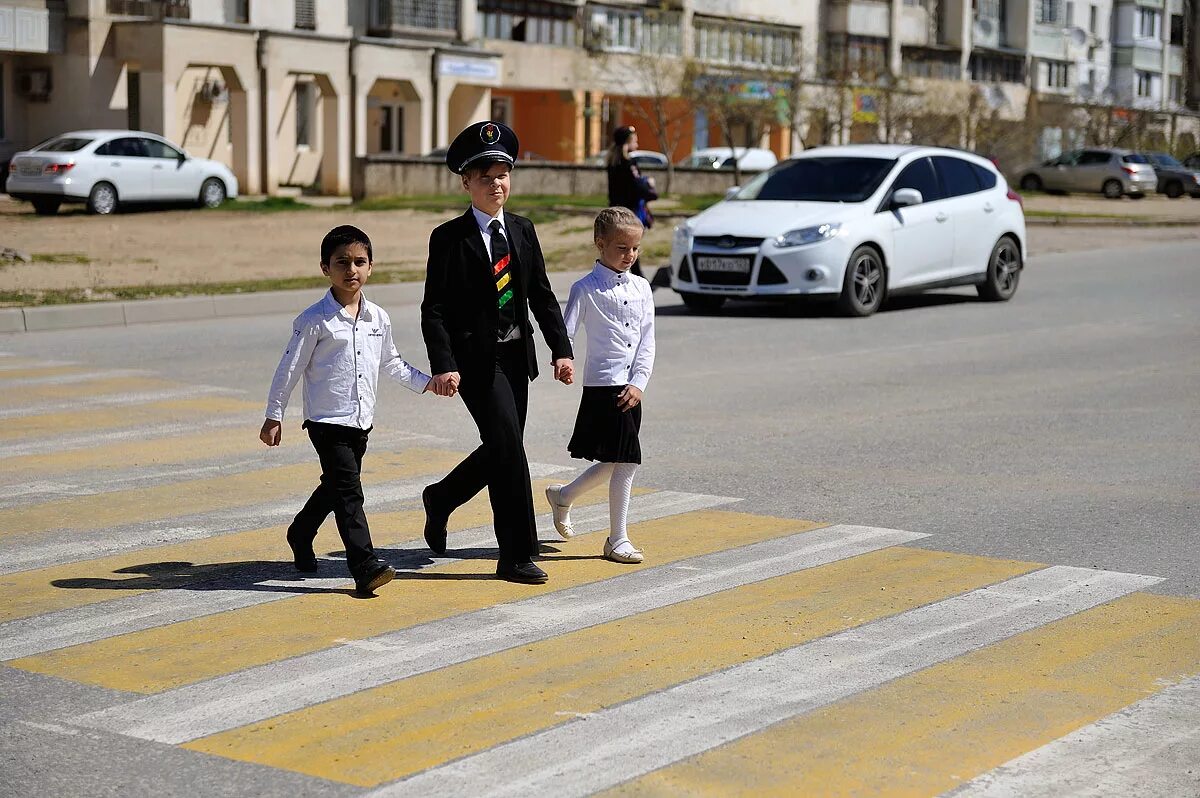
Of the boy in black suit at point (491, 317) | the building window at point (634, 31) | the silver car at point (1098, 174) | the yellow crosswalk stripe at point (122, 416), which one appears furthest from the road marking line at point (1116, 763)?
the building window at point (634, 31)

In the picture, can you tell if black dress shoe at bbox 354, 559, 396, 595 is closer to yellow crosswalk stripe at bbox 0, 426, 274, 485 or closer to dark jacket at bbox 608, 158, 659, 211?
yellow crosswalk stripe at bbox 0, 426, 274, 485

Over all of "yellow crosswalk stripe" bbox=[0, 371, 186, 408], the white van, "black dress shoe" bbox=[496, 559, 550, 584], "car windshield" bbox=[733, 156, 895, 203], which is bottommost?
"black dress shoe" bbox=[496, 559, 550, 584]

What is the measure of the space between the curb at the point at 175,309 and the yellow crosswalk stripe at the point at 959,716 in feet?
39.7

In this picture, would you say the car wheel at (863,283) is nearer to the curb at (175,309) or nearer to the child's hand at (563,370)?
the curb at (175,309)

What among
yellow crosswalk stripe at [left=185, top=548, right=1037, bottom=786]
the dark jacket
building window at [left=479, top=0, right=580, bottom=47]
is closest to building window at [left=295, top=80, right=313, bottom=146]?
building window at [left=479, top=0, right=580, bottom=47]

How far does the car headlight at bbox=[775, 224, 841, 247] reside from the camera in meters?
17.4

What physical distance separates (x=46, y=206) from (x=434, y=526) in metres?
29.9

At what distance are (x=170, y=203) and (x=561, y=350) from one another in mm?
31321

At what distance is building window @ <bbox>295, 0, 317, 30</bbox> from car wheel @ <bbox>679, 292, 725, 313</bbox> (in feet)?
115

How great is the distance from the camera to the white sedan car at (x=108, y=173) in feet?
111

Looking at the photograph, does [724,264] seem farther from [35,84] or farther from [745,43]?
[745,43]

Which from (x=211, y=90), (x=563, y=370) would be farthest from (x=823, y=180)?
(x=211, y=90)

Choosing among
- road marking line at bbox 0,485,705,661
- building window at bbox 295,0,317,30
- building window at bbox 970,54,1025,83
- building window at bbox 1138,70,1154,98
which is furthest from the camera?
building window at bbox 1138,70,1154,98

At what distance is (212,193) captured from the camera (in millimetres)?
37344
